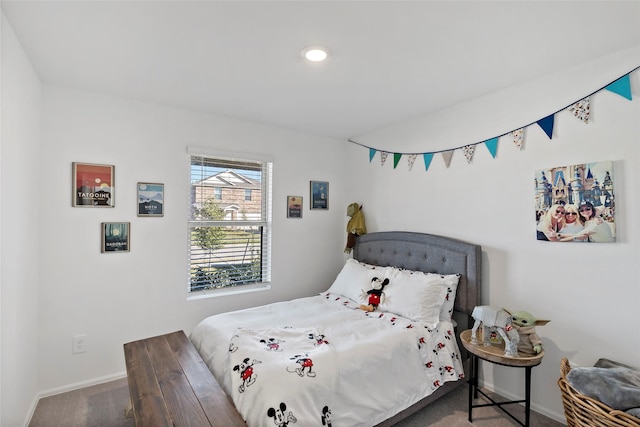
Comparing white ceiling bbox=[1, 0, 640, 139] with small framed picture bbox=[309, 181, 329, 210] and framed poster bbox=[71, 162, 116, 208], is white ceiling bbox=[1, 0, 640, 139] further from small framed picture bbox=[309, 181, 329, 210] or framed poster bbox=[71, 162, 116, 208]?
small framed picture bbox=[309, 181, 329, 210]

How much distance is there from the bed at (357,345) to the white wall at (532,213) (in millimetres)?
237

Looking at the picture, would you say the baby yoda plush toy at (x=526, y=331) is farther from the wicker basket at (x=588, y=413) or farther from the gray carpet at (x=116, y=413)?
the gray carpet at (x=116, y=413)

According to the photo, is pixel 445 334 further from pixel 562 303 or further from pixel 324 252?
pixel 324 252

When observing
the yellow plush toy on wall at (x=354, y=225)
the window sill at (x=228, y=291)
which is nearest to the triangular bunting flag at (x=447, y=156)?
the yellow plush toy on wall at (x=354, y=225)

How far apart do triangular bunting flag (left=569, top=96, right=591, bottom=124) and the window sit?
2.65 m

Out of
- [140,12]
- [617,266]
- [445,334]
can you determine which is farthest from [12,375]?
[617,266]

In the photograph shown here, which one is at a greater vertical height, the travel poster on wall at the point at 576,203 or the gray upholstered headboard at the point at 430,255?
the travel poster on wall at the point at 576,203

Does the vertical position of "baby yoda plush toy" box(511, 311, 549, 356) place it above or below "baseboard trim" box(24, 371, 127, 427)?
above

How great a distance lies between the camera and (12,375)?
5.82ft

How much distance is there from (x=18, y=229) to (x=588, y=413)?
3.21 metres

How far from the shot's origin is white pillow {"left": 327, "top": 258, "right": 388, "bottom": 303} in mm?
2859

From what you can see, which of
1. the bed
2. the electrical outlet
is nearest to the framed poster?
the electrical outlet

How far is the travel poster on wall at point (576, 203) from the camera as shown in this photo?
194 cm

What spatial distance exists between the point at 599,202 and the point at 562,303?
2.35ft
